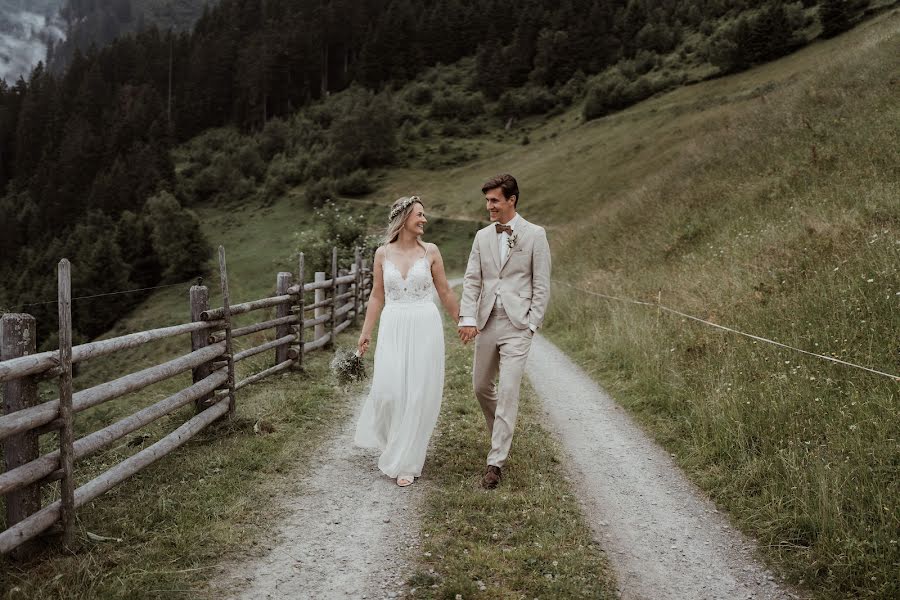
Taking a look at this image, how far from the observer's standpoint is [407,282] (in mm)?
4941

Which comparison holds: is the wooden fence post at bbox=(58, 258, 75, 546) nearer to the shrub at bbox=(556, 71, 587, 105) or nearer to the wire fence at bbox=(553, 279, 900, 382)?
the wire fence at bbox=(553, 279, 900, 382)

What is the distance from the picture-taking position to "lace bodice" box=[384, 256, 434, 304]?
494 cm

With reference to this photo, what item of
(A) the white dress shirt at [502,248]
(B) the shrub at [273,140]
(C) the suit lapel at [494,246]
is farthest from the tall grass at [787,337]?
(B) the shrub at [273,140]

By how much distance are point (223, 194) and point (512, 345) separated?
72.9 meters

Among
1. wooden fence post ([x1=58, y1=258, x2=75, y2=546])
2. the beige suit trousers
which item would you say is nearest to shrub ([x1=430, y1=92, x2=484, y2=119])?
the beige suit trousers

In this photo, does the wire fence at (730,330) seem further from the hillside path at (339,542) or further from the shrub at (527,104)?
the shrub at (527,104)

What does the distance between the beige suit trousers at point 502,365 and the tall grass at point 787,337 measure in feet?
5.64

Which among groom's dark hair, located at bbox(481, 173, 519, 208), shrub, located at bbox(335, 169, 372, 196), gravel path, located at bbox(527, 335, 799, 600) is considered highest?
shrub, located at bbox(335, 169, 372, 196)

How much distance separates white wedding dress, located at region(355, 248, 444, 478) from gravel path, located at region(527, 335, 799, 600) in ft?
4.65

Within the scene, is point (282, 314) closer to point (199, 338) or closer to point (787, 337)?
point (199, 338)

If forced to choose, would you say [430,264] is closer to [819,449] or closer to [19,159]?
[819,449]

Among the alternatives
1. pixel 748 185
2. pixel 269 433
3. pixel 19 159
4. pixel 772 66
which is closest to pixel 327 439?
pixel 269 433

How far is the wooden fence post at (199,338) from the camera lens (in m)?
6.02

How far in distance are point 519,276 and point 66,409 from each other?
3.32 metres
